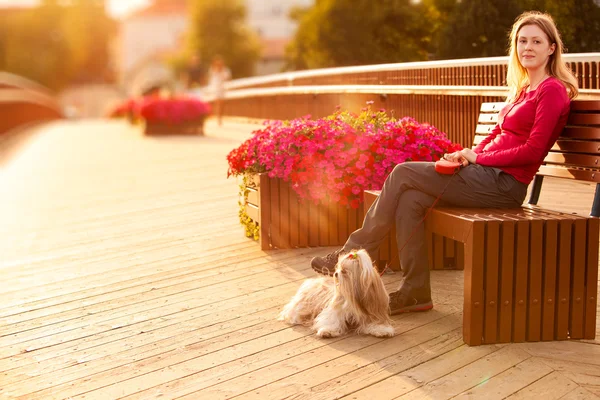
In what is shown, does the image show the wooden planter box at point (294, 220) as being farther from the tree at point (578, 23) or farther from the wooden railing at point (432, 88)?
the tree at point (578, 23)

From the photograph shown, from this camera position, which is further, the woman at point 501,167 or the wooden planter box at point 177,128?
the wooden planter box at point 177,128

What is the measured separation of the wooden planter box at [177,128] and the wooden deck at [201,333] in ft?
37.5

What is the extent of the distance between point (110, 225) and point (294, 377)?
4603 millimetres

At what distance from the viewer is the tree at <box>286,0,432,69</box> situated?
1098cm

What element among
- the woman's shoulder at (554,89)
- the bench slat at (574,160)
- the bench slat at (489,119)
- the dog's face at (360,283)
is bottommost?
the dog's face at (360,283)

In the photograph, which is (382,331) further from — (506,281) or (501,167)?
(501,167)

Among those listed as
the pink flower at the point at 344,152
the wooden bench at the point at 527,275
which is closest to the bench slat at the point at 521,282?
the wooden bench at the point at 527,275

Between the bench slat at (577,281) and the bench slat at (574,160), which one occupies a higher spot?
the bench slat at (574,160)

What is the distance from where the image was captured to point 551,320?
4238 mm

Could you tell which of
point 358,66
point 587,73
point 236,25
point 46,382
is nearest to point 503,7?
point 587,73

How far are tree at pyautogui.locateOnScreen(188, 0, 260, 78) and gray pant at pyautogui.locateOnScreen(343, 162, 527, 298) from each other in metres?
48.2

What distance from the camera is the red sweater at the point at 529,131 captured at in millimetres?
4363

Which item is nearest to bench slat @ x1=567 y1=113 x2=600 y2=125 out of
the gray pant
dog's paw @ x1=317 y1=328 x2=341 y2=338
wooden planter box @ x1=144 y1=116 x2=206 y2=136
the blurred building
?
the gray pant

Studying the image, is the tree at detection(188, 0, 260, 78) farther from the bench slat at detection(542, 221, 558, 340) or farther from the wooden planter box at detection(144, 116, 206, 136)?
the bench slat at detection(542, 221, 558, 340)
